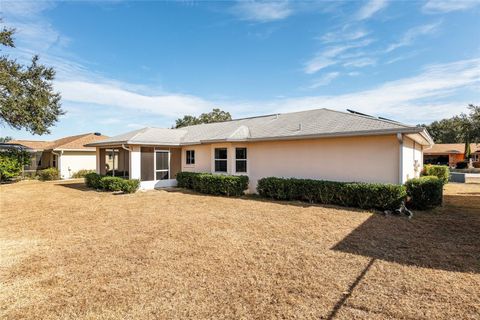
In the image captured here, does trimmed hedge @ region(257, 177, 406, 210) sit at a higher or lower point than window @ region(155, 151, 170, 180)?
lower

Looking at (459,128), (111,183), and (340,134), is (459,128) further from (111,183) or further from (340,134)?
(111,183)

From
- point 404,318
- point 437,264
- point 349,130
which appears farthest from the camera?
point 349,130

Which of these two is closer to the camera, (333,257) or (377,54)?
(333,257)

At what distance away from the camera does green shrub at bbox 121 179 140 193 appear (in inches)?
533

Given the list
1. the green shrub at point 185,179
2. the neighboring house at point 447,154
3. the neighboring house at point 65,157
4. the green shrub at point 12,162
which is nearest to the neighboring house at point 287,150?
the green shrub at point 185,179

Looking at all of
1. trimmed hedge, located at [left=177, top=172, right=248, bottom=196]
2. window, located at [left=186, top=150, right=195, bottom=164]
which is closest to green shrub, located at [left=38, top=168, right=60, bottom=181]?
window, located at [left=186, top=150, right=195, bottom=164]

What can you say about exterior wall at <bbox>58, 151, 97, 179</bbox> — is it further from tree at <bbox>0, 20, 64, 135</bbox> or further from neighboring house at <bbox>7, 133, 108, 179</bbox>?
tree at <bbox>0, 20, 64, 135</bbox>

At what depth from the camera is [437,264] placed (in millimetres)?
4746

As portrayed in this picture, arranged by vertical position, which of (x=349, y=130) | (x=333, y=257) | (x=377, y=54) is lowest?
(x=333, y=257)

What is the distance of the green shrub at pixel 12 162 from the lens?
65.8ft

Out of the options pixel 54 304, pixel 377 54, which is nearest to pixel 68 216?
pixel 54 304

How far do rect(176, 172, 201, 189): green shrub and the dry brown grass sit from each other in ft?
19.6

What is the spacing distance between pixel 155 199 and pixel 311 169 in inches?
283

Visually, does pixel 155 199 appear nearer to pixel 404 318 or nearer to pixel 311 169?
pixel 311 169
